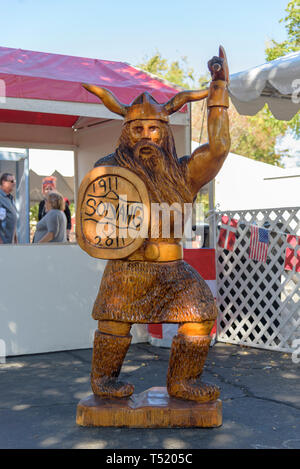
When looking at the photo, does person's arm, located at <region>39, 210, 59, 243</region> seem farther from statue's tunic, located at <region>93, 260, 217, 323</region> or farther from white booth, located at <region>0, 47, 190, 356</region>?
statue's tunic, located at <region>93, 260, 217, 323</region>

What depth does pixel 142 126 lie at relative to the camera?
9.95 ft

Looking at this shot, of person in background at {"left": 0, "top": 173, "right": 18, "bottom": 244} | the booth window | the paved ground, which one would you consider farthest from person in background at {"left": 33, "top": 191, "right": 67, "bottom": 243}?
the booth window

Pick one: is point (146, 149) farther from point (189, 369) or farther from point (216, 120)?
point (189, 369)

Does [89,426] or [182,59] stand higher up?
[182,59]

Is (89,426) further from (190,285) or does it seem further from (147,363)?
(147,363)

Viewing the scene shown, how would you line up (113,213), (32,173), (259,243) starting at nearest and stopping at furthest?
1. (113,213)
2. (259,243)
3. (32,173)

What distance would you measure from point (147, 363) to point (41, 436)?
5.93ft

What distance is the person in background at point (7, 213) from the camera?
5637 millimetres

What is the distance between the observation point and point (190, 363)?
2953mm

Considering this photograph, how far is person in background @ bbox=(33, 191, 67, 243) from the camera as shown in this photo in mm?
5617

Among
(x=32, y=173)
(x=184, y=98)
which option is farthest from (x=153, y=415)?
(x=32, y=173)

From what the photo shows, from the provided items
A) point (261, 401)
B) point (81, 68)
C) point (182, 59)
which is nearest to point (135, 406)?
point (261, 401)

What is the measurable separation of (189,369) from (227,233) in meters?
2.78

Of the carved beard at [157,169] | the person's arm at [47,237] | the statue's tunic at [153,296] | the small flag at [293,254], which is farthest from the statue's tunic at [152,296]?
the person's arm at [47,237]
